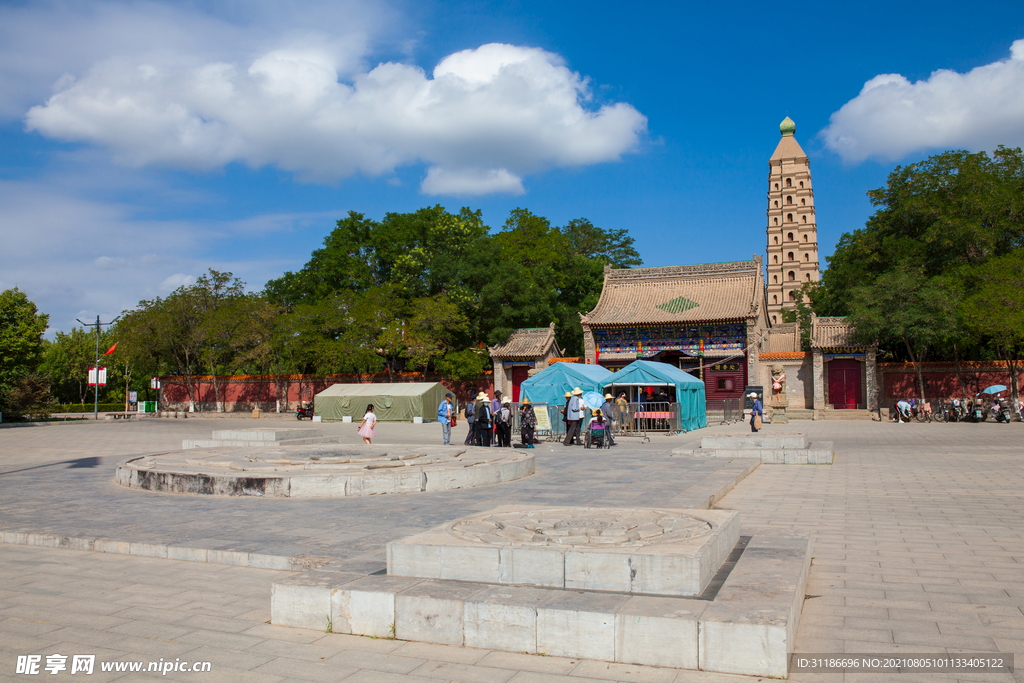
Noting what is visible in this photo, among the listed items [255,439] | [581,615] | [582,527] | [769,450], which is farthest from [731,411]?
[581,615]

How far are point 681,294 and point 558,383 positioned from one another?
16.6 meters

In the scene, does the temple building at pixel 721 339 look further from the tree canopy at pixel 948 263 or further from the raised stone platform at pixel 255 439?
the raised stone platform at pixel 255 439

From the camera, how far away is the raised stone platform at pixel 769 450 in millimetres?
13308

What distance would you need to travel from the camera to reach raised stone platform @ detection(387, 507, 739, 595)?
404cm

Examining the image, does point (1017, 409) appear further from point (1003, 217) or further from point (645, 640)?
point (645, 640)

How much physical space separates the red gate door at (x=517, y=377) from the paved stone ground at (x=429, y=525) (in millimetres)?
23205

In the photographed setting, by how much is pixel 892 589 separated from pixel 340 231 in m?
42.2

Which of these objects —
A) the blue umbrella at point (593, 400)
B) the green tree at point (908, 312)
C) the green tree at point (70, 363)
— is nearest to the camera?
the blue umbrella at point (593, 400)

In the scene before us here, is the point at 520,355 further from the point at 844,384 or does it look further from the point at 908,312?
the point at 908,312

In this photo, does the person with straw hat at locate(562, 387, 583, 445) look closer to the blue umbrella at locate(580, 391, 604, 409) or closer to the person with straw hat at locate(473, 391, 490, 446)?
the blue umbrella at locate(580, 391, 604, 409)

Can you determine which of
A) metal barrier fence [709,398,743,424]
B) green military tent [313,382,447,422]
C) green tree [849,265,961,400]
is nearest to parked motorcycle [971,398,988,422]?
green tree [849,265,961,400]

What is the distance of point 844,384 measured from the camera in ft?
106

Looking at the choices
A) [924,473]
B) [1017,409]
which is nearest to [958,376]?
[1017,409]

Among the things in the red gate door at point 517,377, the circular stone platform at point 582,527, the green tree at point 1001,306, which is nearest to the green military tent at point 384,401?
the red gate door at point 517,377
